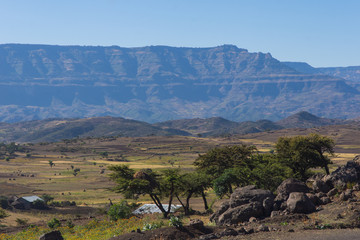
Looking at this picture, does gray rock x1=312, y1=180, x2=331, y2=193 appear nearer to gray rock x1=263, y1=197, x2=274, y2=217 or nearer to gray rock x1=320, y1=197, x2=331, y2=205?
gray rock x1=320, y1=197, x2=331, y2=205

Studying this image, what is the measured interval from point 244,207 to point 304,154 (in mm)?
30844

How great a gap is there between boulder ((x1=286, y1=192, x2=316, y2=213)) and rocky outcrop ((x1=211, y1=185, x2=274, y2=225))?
161cm

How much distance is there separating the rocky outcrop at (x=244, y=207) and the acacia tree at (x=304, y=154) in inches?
1093

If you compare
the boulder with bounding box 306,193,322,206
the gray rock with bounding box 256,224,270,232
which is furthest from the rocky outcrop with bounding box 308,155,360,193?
the gray rock with bounding box 256,224,270,232

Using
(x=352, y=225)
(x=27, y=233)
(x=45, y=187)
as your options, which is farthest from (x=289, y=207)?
(x=45, y=187)

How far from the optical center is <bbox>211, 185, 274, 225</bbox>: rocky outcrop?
32031 millimetres

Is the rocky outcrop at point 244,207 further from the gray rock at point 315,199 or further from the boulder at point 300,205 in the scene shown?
the gray rock at point 315,199

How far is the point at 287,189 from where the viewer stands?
114ft

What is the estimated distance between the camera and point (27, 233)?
43812 mm

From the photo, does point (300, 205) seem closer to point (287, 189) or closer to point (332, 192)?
point (287, 189)

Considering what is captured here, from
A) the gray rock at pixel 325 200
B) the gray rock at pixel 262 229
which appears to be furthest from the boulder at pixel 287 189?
the gray rock at pixel 262 229

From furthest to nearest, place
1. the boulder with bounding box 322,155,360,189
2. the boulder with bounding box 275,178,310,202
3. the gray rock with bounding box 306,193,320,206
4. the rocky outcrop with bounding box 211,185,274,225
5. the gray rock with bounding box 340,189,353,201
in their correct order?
the boulder with bounding box 322,155,360,189 < the boulder with bounding box 275,178,310,202 < the gray rock with bounding box 306,193,320,206 < the gray rock with bounding box 340,189,353,201 < the rocky outcrop with bounding box 211,185,274,225

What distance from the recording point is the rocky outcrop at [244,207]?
105 feet

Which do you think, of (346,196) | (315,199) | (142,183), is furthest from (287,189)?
(142,183)
